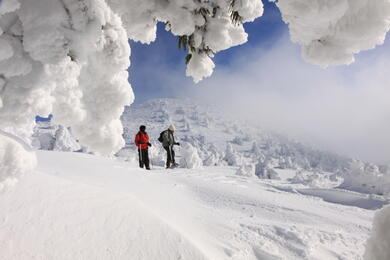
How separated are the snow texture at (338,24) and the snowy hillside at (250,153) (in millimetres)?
11368

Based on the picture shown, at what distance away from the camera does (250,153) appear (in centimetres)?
9106

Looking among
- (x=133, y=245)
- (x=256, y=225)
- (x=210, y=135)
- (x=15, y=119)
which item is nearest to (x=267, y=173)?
(x=256, y=225)

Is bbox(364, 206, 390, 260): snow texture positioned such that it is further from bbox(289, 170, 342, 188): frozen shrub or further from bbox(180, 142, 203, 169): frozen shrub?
bbox(180, 142, 203, 169): frozen shrub

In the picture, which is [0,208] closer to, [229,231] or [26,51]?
[26,51]

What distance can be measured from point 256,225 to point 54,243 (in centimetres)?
293

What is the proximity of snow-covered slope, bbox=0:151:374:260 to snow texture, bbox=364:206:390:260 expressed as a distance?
173 cm

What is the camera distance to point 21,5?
59.1 inches

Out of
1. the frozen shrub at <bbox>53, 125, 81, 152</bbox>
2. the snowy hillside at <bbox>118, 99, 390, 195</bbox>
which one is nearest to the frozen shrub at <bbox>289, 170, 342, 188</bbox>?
the snowy hillside at <bbox>118, 99, 390, 195</bbox>

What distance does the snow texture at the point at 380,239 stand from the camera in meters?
1.16

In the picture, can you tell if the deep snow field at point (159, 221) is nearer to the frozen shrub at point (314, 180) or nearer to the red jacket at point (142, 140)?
the red jacket at point (142, 140)

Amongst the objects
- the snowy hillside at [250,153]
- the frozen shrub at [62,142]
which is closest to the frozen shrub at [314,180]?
the snowy hillside at [250,153]

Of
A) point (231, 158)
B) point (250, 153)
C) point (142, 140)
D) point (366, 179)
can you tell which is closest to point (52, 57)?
point (142, 140)

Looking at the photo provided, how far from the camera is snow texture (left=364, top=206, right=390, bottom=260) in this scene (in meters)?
1.16

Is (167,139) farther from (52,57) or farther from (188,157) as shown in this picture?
(52,57)
